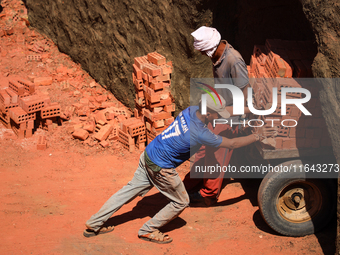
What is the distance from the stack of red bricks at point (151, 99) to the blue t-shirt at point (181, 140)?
220 cm

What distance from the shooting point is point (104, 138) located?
708 cm

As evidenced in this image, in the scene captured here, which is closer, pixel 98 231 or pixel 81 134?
pixel 98 231

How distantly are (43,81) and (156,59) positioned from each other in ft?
11.4

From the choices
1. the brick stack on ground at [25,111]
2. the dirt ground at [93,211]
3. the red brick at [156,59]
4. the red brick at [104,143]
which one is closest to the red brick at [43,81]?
the brick stack on ground at [25,111]

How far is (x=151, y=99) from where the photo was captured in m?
6.52

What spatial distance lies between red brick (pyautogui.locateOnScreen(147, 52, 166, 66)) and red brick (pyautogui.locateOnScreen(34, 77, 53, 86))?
3.10 m

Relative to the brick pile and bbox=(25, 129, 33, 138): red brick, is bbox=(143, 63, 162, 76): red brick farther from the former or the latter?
bbox=(25, 129, 33, 138): red brick

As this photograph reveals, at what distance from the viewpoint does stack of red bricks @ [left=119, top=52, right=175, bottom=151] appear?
655cm

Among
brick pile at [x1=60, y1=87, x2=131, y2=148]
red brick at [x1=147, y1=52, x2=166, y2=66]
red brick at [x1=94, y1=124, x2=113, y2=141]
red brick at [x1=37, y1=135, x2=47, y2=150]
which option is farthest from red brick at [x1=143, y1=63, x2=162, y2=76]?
red brick at [x1=37, y1=135, x2=47, y2=150]

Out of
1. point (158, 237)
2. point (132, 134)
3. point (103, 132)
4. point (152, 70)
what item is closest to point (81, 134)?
point (103, 132)

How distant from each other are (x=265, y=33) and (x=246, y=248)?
13.4ft

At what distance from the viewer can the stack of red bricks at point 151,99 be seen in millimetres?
6555

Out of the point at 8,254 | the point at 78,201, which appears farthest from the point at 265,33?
the point at 8,254

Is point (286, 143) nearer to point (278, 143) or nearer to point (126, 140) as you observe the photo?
point (278, 143)
